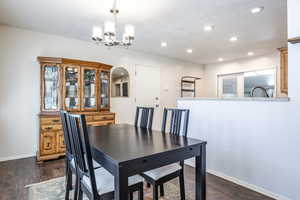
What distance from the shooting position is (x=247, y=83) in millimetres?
5574

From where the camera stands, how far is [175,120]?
2084 millimetres

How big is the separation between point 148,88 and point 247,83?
3.18 m

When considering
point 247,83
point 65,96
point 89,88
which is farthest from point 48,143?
point 247,83

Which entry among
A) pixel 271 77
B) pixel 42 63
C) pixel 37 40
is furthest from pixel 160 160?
pixel 271 77

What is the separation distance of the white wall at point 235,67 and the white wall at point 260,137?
3463 mm

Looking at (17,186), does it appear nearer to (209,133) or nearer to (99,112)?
(99,112)

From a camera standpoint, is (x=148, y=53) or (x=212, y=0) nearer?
(x=212, y=0)

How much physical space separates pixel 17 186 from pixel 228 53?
544 centimetres

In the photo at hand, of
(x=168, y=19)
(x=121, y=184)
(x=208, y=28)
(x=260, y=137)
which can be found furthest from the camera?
(x=208, y=28)

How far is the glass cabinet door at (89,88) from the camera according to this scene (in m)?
3.64

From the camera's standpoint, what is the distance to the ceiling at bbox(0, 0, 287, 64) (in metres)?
2.45

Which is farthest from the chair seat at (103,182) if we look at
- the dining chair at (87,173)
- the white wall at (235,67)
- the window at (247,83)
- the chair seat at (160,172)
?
the white wall at (235,67)

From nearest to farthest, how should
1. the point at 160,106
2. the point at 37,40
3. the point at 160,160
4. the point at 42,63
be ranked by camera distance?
the point at 160,160, the point at 42,63, the point at 37,40, the point at 160,106

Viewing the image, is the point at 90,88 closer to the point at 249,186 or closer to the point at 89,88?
the point at 89,88
